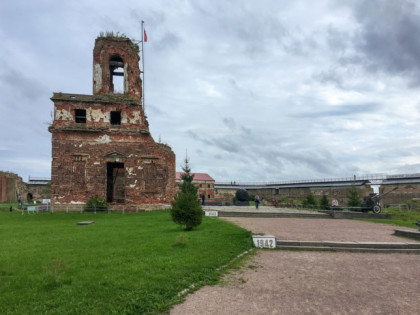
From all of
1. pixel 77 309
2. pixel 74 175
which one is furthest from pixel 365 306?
pixel 74 175

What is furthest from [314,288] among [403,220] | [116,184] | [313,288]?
[116,184]

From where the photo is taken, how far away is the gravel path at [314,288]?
14.4 feet

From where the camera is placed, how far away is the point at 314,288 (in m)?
5.23

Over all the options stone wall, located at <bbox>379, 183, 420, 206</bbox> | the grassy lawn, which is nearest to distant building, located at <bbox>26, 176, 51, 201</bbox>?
the grassy lawn

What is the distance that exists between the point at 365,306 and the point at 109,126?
2269 centimetres

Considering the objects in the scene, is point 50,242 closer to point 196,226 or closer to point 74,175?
point 196,226

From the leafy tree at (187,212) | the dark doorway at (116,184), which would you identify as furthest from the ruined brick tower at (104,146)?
the leafy tree at (187,212)

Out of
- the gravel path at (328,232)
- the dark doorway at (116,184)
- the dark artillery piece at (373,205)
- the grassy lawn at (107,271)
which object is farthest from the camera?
the dark doorway at (116,184)

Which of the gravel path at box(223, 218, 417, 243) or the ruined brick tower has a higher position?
the ruined brick tower

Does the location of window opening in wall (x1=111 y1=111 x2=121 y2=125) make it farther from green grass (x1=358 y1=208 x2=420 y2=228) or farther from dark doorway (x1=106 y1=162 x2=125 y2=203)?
green grass (x1=358 y1=208 x2=420 y2=228)

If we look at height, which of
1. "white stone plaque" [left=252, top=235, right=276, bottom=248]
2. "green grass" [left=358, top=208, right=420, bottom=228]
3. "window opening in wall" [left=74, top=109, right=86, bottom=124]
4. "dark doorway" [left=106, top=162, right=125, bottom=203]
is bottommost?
"green grass" [left=358, top=208, right=420, bottom=228]

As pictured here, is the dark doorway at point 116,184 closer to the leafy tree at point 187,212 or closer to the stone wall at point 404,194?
the leafy tree at point 187,212

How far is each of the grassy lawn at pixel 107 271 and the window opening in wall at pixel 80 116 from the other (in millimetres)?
15568

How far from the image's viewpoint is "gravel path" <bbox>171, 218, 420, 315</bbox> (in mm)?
4402
